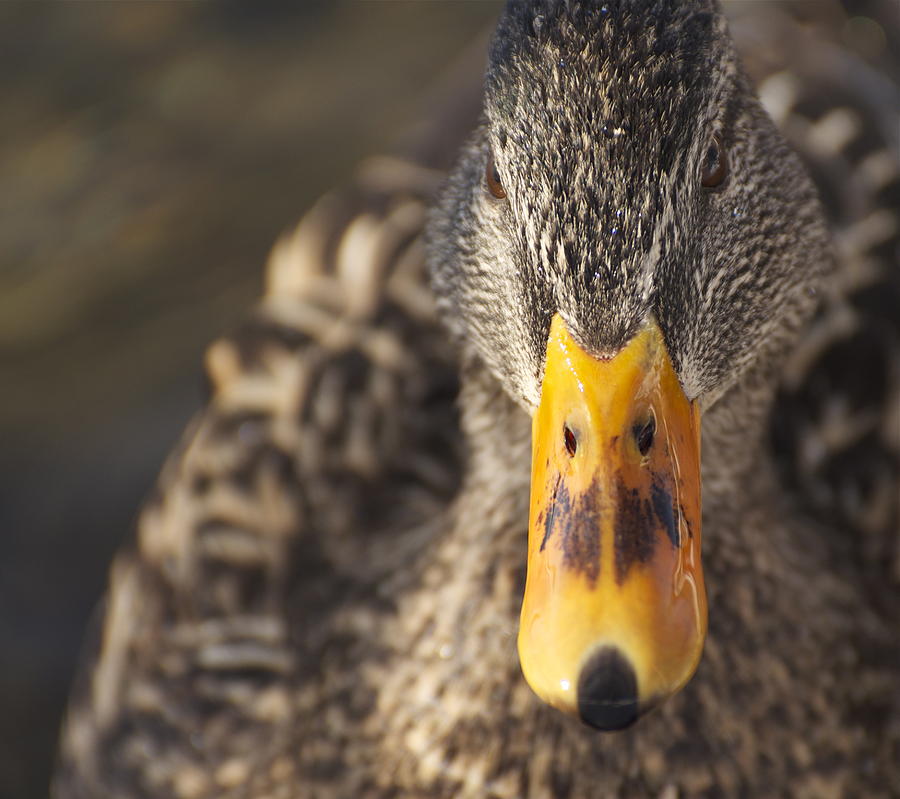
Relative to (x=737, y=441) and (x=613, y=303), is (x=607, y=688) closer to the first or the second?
(x=613, y=303)

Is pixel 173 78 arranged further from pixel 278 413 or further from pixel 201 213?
pixel 278 413

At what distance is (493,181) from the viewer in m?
1.62

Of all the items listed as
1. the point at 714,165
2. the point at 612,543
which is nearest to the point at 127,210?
the point at 714,165

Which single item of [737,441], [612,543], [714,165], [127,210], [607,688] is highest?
[127,210]

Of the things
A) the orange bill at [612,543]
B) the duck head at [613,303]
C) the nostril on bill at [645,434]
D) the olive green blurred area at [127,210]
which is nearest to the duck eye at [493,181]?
the duck head at [613,303]

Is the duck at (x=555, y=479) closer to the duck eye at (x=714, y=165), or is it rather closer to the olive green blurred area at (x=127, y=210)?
the duck eye at (x=714, y=165)

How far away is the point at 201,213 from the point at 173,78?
0.37 m

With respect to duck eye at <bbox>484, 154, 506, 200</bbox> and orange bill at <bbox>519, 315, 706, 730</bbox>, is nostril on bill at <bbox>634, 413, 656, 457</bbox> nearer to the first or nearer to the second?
orange bill at <bbox>519, 315, 706, 730</bbox>

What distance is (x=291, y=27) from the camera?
12.4ft

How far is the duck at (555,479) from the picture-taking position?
1.48 metres

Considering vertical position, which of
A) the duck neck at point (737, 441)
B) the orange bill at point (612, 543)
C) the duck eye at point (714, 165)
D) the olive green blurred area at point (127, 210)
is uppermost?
the olive green blurred area at point (127, 210)

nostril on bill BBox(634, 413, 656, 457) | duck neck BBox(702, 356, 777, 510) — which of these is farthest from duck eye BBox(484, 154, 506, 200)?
duck neck BBox(702, 356, 777, 510)

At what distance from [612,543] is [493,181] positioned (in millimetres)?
466

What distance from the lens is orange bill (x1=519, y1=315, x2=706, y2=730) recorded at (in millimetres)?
1430
